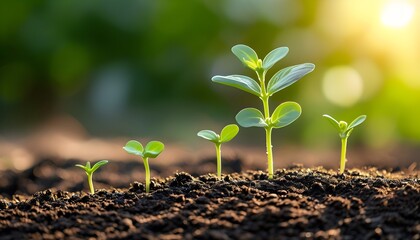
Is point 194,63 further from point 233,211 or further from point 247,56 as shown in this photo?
point 233,211

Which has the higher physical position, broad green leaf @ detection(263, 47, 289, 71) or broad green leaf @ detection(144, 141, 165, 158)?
broad green leaf @ detection(263, 47, 289, 71)

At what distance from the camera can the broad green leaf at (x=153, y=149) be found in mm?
1642

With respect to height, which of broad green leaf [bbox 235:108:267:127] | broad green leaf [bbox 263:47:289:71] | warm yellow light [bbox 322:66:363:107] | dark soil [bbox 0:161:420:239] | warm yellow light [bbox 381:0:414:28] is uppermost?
warm yellow light [bbox 381:0:414:28]

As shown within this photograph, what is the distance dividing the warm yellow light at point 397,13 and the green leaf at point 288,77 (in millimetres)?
4561

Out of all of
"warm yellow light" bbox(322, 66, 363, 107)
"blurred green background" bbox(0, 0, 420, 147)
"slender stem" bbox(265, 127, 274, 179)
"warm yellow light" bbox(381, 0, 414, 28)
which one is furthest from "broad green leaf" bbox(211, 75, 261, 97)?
"warm yellow light" bbox(381, 0, 414, 28)

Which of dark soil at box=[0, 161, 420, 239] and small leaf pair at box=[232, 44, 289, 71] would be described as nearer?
dark soil at box=[0, 161, 420, 239]

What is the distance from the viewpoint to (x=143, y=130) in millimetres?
6770

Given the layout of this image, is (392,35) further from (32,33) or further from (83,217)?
(83,217)

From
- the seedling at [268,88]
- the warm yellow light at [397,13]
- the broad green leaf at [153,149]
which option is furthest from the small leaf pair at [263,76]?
the warm yellow light at [397,13]

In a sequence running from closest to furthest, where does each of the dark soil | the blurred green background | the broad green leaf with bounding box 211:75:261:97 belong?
1. the dark soil
2. the broad green leaf with bounding box 211:75:261:97
3. the blurred green background

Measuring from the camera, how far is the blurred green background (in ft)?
19.6

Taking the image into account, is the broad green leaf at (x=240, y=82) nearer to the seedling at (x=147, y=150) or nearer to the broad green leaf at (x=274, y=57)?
the broad green leaf at (x=274, y=57)

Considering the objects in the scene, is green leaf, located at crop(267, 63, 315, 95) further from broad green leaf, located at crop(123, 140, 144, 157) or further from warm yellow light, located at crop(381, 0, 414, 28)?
warm yellow light, located at crop(381, 0, 414, 28)

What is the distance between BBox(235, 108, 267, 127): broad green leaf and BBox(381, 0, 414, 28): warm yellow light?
4.64 m
